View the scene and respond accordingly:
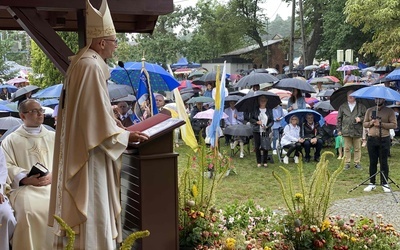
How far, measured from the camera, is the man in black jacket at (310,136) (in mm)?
12453

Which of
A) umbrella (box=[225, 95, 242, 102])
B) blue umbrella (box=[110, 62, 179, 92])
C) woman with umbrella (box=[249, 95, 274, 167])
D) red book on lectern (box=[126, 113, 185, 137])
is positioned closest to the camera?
red book on lectern (box=[126, 113, 185, 137])

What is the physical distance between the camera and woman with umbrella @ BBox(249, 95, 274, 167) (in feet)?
39.8

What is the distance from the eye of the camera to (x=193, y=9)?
38969 millimetres

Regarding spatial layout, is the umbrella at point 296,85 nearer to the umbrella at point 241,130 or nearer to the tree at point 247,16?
the umbrella at point 241,130

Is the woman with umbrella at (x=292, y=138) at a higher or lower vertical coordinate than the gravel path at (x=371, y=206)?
higher

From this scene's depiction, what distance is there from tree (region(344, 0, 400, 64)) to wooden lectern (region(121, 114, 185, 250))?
14.8 m

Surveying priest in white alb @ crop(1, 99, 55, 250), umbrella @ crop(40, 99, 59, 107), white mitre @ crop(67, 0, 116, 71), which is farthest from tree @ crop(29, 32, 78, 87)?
white mitre @ crop(67, 0, 116, 71)

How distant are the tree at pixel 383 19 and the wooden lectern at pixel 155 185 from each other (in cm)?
1478

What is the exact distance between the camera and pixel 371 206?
27.7 ft

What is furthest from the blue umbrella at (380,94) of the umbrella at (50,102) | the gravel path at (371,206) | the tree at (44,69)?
the tree at (44,69)

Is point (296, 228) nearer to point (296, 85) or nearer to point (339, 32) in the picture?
point (296, 85)

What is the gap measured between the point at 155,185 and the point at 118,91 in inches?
388

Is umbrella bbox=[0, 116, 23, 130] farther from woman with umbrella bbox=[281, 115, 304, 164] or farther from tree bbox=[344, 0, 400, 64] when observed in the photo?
tree bbox=[344, 0, 400, 64]

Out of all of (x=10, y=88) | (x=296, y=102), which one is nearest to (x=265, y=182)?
(x=296, y=102)
